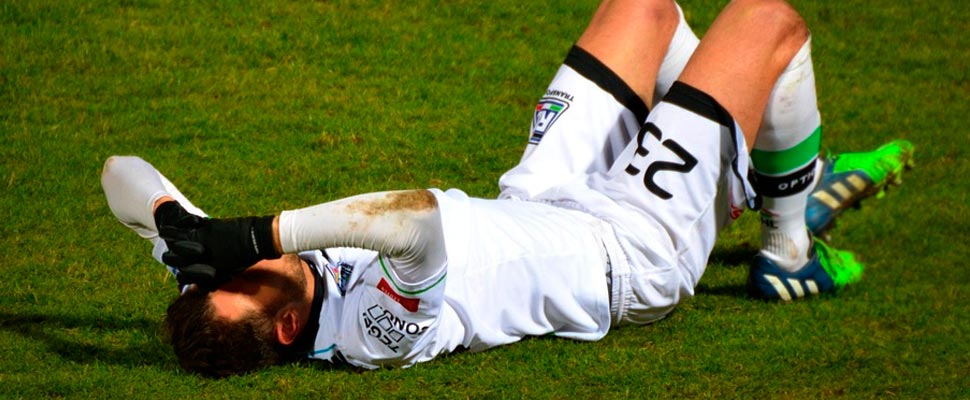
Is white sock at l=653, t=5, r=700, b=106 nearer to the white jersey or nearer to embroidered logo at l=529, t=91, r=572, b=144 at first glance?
embroidered logo at l=529, t=91, r=572, b=144

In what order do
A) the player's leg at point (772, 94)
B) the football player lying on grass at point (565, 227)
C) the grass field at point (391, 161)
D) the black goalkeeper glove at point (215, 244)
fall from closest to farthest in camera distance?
the black goalkeeper glove at point (215, 244) → the football player lying on grass at point (565, 227) → the grass field at point (391, 161) → the player's leg at point (772, 94)

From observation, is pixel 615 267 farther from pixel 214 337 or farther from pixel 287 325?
pixel 214 337

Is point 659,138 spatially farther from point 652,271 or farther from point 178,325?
point 178,325

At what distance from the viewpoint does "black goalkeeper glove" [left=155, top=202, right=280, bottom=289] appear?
3287 millimetres

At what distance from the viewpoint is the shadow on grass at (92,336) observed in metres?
3.93

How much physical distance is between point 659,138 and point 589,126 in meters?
0.43

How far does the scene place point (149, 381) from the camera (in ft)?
12.2

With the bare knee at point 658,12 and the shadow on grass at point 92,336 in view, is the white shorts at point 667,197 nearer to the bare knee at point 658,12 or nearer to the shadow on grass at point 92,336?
the bare knee at point 658,12

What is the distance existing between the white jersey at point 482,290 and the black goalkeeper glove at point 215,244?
462 millimetres

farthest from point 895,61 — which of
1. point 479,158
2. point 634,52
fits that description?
point 634,52

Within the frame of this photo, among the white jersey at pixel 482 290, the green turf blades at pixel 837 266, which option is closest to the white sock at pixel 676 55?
the white jersey at pixel 482 290

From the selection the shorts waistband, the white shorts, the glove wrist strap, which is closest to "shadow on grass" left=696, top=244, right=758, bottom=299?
the white shorts

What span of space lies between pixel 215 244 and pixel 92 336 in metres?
1.07

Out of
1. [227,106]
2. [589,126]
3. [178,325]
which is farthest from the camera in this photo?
[227,106]
